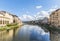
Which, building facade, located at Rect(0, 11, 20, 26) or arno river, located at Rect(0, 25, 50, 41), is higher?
building facade, located at Rect(0, 11, 20, 26)

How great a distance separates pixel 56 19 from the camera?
56.5 feet

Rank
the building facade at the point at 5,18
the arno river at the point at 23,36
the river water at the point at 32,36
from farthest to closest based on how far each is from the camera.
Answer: the building facade at the point at 5,18, the river water at the point at 32,36, the arno river at the point at 23,36

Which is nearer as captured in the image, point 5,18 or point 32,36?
point 32,36

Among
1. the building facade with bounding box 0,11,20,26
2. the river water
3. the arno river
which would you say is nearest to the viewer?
the arno river

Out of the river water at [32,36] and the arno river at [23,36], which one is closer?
the arno river at [23,36]

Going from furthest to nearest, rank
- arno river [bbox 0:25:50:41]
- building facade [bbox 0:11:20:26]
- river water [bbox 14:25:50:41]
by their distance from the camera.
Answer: building facade [bbox 0:11:20:26], river water [bbox 14:25:50:41], arno river [bbox 0:25:50:41]

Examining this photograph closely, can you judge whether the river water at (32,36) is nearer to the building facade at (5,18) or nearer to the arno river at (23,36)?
the arno river at (23,36)

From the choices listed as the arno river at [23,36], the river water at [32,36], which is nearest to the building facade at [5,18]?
the river water at [32,36]

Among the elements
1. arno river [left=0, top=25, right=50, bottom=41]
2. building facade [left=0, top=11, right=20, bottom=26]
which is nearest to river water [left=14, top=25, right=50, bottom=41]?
arno river [left=0, top=25, right=50, bottom=41]

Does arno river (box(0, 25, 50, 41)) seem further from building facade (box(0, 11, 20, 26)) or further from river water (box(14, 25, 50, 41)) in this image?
building facade (box(0, 11, 20, 26))

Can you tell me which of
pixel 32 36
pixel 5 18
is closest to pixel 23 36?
pixel 32 36

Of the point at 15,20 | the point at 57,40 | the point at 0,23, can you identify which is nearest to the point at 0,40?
the point at 57,40

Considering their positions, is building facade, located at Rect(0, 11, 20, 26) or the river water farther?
building facade, located at Rect(0, 11, 20, 26)

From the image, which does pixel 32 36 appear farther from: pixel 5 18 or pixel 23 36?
pixel 5 18
